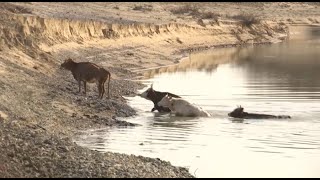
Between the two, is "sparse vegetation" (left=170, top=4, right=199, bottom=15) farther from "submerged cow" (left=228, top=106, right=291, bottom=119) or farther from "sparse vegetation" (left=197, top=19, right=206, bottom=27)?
"submerged cow" (left=228, top=106, right=291, bottom=119)

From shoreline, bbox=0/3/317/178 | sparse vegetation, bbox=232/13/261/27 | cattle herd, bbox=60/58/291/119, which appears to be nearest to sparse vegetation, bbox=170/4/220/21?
sparse vegetation, bbox=232/13/261/27

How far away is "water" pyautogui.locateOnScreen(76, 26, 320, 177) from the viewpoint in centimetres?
1503

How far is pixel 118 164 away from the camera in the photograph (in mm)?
13102

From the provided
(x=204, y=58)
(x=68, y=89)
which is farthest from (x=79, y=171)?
(x=204, y=58)

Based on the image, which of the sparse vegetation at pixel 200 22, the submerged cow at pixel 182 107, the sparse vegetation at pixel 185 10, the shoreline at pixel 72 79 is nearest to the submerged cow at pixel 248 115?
the submerged cow at pixel 182 107

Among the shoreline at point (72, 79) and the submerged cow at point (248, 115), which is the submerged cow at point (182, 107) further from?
the shoreline at point (72, 79)

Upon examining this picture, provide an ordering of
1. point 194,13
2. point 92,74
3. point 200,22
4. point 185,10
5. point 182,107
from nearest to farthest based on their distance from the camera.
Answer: point 182,107, point 92,74, point 200,22, point 194,13, point 185,10

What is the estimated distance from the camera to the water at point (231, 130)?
1503 cm

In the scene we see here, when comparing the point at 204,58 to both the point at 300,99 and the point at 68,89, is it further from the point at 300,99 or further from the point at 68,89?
the point at 68,89

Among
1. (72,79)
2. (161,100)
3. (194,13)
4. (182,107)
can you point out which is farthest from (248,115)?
(194,13)

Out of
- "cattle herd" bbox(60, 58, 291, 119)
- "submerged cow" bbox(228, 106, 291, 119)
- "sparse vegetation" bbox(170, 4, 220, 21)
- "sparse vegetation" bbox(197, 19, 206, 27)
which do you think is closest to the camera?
"submerged cow" bbox(228, 106, 291, 119)

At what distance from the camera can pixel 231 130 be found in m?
19.1

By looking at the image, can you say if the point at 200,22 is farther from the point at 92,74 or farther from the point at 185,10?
the point at 92,74

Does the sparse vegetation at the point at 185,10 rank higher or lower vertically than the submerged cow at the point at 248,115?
lower
